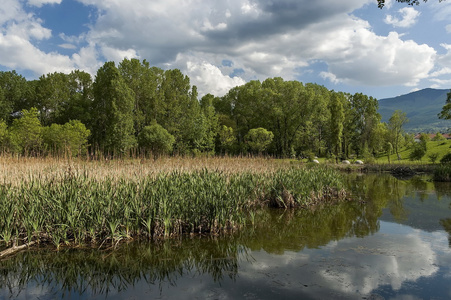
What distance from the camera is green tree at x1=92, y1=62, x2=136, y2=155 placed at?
2883 cm

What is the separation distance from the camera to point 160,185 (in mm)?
7918

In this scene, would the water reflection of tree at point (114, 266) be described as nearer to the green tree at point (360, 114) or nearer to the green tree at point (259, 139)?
the green tree at point (259, 139)

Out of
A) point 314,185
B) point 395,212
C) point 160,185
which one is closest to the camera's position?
point 160,185

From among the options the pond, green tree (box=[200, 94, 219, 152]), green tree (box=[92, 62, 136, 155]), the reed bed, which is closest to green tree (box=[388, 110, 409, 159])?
green tree (box=[200, 94, 219, 152])

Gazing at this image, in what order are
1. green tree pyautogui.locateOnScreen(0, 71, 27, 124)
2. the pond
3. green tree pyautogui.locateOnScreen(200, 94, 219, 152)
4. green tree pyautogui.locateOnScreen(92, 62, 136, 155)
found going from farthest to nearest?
green tree pyautogui.locateOnScreen(200, 94, 219, 152) < green tree pyautogui.locateOnScreen(0, 71, 27, 124) < green tree pyautogui.locateOnScreen(92, 62, 136, 155) < the pond

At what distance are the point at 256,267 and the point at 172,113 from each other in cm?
3219

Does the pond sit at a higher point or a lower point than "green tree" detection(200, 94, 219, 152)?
lower

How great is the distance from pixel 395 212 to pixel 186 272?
27.5 ft

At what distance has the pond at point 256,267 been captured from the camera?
4371 mm

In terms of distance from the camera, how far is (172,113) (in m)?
36.0

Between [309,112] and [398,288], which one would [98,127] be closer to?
[309,112]

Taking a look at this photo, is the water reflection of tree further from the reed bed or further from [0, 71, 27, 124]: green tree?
[0, 71, 27, 124]: green tree

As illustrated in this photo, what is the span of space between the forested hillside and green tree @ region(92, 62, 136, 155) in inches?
3.8

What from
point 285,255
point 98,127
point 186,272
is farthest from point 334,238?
point 98,127
